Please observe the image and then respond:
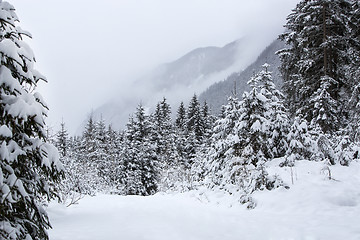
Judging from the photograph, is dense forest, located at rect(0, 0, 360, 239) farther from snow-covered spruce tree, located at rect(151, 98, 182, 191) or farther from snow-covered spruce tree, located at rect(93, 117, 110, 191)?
snow-covered spruce tree, located at rect(93, 117, 110, 191)

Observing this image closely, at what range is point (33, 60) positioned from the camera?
3174 mm

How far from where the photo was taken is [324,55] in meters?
13.3

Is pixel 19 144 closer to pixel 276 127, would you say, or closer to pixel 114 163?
pixel 276 127

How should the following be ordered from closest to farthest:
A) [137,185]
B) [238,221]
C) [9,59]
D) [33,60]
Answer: [9,59] < [33,60] < [238,221] < [137,185]

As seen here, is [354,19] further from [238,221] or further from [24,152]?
[24,152]

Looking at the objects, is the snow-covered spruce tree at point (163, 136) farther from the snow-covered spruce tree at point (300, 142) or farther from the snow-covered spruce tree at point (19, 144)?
the snow-covered spruce tree at point (19, 144)

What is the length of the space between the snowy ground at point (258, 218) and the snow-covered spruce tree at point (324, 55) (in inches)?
261

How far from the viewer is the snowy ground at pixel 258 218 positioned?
13.8 feet

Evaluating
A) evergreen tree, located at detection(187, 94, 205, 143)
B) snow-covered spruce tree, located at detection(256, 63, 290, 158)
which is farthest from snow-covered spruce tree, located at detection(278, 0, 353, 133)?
evergreen tree, located at detection(187, 94, 205, 143)

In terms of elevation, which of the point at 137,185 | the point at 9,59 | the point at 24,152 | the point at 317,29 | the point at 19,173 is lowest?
the point at 137,185

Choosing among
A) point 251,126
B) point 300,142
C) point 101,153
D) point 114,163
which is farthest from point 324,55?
point 101,153

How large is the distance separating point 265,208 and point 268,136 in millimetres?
4286

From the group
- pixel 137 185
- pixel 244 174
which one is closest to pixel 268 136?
pixel 244 174

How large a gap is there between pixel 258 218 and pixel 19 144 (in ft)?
15.3
